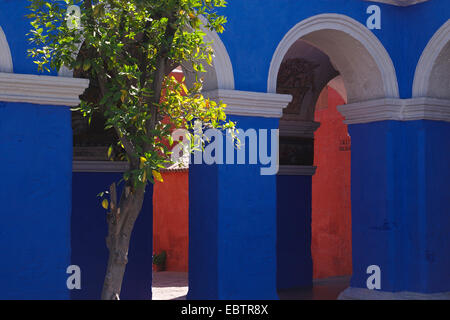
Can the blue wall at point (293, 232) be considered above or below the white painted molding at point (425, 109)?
below

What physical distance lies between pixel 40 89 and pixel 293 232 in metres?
6.93

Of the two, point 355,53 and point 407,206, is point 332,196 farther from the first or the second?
point 355,53

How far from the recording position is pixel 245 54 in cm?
880

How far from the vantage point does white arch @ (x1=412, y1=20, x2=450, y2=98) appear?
9.60m

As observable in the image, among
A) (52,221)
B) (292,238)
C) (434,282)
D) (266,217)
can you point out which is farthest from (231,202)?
(292,238)

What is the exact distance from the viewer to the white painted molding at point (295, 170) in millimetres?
12773

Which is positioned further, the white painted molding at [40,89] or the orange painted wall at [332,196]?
the orange painted wall at [332,196]

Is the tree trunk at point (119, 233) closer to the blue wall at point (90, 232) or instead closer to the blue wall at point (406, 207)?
the blue wall at point (406, 207)

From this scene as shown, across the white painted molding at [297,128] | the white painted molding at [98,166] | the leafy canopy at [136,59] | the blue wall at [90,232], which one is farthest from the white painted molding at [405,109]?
the leafy canopy at [136,59]

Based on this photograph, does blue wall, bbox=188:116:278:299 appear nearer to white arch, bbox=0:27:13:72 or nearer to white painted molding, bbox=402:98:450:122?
white painted molding, bbox=402:98:450:122

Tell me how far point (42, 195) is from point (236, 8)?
3407 mm

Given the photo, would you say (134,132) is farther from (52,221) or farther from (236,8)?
(236,8)

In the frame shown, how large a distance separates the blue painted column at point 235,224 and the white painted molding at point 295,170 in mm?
3863

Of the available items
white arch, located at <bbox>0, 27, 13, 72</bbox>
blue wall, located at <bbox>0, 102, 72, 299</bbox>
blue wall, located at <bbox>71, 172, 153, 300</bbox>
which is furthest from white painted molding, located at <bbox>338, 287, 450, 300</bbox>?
white arch, located at <bbox>0, 27, 13, 72</bbox>
